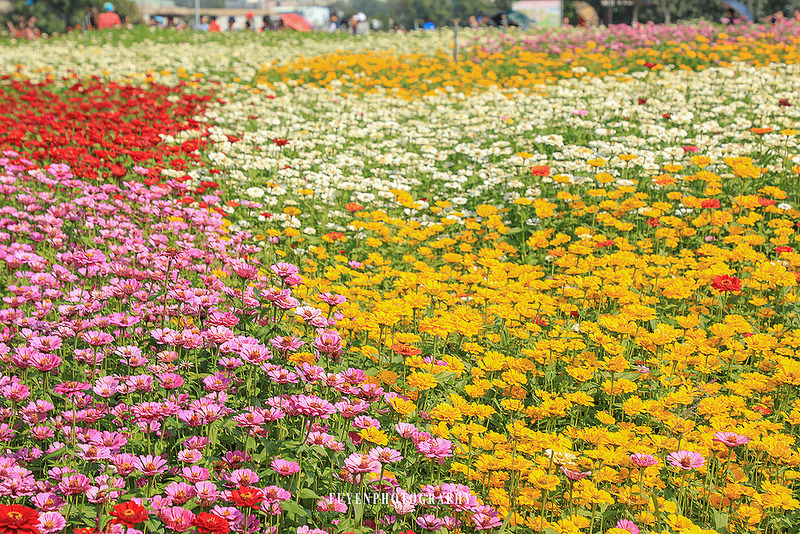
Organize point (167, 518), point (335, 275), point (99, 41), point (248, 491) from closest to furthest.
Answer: point (167, 518), point (248, 491), point (335, 275), point (99, 41)

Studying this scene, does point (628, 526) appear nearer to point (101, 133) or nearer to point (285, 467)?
point (285, 467)

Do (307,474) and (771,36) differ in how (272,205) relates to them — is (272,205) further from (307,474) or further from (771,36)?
(771,36)

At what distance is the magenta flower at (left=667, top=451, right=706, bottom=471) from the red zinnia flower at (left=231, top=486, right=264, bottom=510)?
1.57 metres

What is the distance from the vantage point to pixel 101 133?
6797 millimetres

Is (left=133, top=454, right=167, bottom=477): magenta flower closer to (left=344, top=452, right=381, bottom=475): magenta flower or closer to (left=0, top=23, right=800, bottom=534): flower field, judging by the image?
(left=0, top=23, right=800, bottom=534): flower field

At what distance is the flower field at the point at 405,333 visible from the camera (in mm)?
2553

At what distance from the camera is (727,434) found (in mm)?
2664

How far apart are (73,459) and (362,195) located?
4.27 m

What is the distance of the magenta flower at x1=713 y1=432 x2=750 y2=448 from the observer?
262 centimetres

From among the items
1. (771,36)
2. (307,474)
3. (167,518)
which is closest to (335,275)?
(307,474)

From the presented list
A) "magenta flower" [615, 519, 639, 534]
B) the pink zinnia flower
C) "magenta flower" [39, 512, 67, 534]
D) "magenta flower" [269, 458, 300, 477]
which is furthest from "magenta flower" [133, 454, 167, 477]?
"magenta flower" [615, 519, 639, 534]

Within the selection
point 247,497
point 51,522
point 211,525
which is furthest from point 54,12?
point 211,525

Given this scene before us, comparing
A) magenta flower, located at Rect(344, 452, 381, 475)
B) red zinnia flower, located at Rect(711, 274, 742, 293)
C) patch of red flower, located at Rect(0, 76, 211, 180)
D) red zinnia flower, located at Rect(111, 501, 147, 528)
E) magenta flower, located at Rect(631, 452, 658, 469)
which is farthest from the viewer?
patch of red flower, located at Rect(0, 76, 211, 180)

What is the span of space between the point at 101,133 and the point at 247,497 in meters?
5.73
